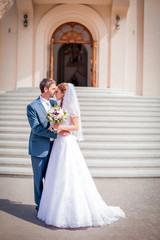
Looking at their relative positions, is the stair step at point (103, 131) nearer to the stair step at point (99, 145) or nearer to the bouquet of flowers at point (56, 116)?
the stair step at point (99, 145)

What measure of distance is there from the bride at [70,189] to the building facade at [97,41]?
27.5 feet

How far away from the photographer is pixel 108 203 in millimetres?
3842

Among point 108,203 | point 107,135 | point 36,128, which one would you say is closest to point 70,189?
point 36,128

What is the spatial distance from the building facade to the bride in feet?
27.5

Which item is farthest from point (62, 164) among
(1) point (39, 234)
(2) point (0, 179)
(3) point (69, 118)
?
(2) point (0, 179)

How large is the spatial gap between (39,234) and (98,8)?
1127 cm

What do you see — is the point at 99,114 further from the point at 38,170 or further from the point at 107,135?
the point at 38,170

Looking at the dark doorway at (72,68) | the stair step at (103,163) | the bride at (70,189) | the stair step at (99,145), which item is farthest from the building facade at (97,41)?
the dark doorway at (72,68)

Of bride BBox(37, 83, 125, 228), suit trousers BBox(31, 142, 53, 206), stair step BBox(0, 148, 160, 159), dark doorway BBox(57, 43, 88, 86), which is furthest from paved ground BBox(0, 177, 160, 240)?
dark doorway BBox(57, 43, 88, 86)

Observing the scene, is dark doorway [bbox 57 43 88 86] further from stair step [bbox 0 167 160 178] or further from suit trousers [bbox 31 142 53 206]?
suit trousers [bbox 31 142 53 206]

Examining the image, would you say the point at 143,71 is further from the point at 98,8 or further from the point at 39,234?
the point at 39,234

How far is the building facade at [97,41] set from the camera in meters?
11.3

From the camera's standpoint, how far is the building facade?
446 inches

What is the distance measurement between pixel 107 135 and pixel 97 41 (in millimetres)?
6787
